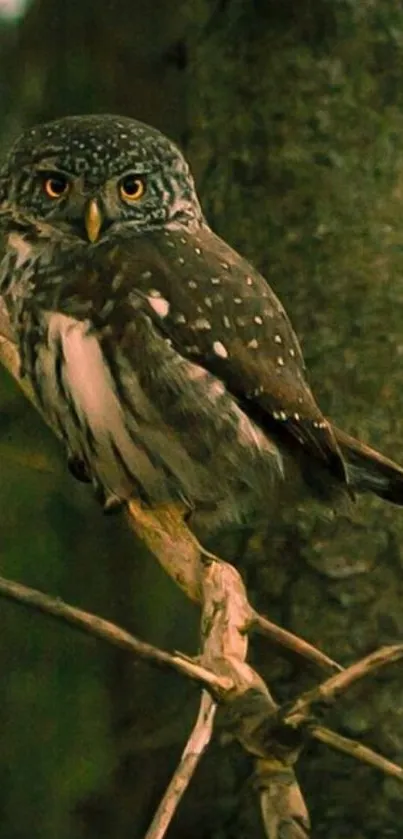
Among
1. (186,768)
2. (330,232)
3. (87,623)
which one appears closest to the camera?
(87,623)

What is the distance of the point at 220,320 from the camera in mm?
979

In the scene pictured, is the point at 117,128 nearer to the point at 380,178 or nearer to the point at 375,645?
the point at 380,178

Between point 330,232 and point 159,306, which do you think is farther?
point 330,232

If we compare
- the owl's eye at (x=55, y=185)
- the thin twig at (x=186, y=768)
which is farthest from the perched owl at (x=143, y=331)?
the thin twig at (x=186, y=768)

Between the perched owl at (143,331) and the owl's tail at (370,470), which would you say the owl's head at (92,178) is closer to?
the perched owl at (143,331)

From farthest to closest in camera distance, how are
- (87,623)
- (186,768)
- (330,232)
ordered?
(330,232), (186,768), (87,623)

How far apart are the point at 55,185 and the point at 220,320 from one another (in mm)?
144

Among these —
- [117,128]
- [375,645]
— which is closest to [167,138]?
[117,128]

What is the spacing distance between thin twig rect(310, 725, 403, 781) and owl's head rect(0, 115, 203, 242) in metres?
0.37

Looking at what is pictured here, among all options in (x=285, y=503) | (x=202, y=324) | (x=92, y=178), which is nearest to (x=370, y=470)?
(x=285, y=503)

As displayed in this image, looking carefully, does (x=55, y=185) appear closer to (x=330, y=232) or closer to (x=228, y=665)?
(x=330, y=232)

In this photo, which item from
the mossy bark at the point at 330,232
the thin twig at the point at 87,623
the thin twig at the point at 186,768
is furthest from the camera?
the mossy bark at the point at 330,232

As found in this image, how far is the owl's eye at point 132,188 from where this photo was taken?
0.98 m

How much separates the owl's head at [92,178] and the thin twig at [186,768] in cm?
32
